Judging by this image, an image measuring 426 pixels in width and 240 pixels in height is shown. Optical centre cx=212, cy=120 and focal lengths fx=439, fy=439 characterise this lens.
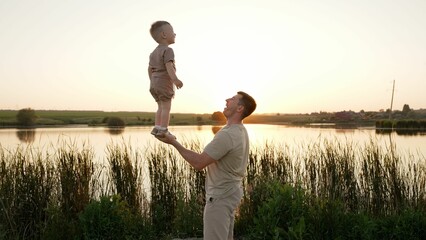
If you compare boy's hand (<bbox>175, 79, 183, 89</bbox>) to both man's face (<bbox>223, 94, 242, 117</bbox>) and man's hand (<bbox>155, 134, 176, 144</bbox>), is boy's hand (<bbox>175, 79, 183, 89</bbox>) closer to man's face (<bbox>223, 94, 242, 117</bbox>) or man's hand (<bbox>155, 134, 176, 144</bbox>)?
man's hand (<bbox>155, 134, 176, 144</bbox>)

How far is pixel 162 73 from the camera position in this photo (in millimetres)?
3260

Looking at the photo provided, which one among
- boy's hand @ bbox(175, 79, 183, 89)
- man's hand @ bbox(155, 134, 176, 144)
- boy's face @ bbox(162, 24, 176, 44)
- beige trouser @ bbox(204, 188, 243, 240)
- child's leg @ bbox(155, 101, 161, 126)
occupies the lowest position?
beige trouser @ bbox(204, 188, 243, 240)

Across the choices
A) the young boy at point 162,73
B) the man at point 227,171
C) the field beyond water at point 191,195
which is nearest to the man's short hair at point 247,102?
the man at point 227,171

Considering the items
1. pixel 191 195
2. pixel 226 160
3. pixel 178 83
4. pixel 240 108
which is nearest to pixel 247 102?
pixel 240 108

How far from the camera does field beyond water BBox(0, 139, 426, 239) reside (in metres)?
6.40

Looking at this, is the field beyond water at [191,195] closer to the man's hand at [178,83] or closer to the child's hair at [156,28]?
the man's hand at [178,83]

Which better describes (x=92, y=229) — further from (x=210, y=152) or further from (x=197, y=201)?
(x=210, y=152)

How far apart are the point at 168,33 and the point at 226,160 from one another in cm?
114

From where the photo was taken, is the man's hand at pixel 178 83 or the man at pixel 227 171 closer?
the man's hand at pixel 178 83

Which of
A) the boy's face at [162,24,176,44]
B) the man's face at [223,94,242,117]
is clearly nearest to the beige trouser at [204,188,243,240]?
the man's face at [223,94,242,117]

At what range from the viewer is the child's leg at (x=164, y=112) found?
322 centimetres

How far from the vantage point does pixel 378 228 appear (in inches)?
269

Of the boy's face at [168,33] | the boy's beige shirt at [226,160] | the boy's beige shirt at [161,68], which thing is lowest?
the boy's beige shirt at [226,160]

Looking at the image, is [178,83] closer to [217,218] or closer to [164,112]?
[164,112]
